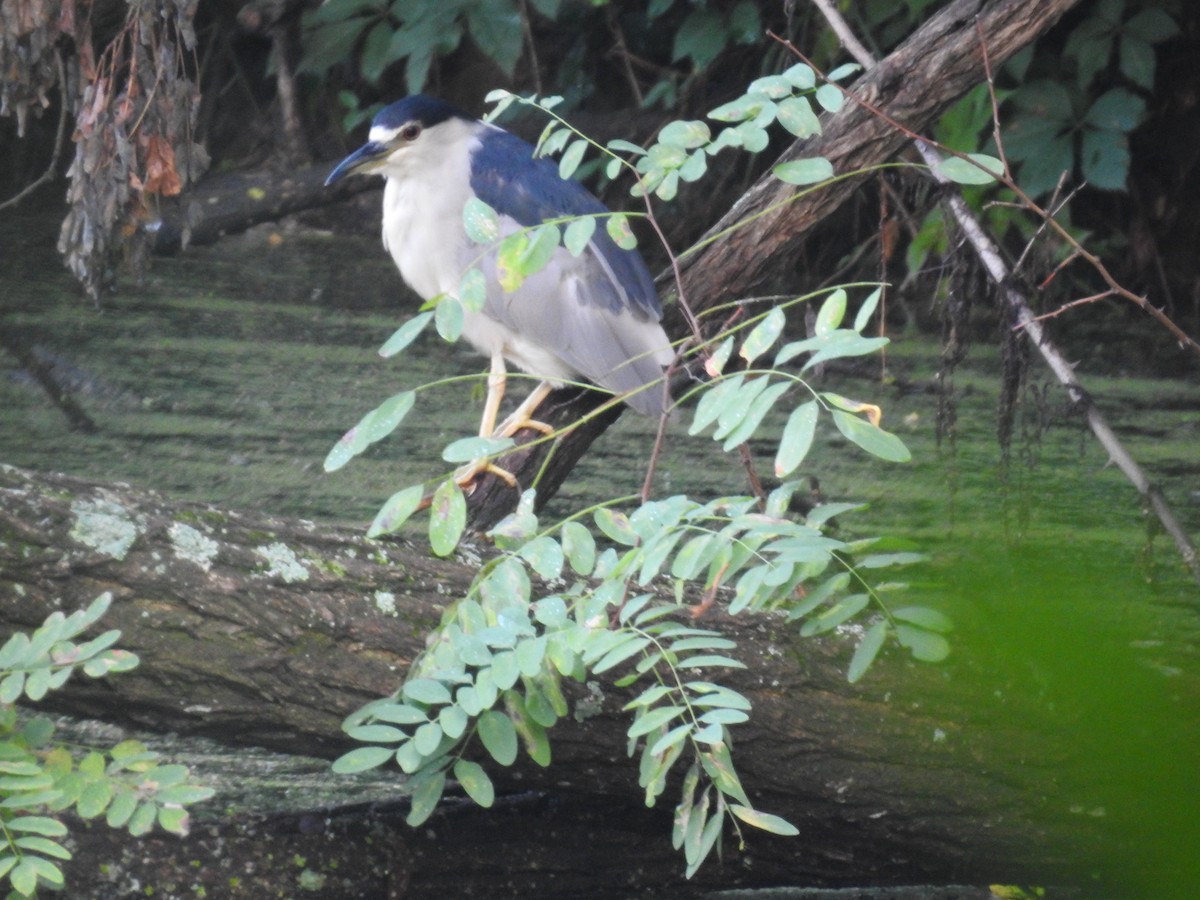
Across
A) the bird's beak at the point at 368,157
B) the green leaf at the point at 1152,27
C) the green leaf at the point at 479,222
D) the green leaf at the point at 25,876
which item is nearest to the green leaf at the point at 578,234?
the green leaf at the point at 479,222

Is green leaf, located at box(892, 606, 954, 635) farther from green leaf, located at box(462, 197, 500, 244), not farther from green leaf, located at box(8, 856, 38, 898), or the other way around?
green leaf, located at box(8, 856, 38, 898)

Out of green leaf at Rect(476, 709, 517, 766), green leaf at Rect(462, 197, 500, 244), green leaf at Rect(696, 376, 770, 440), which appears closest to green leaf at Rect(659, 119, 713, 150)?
green leaf at Rect(462, 197, 500, 244)

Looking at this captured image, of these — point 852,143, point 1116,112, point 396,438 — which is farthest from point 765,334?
point 1116,112

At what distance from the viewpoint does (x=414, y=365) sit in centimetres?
402

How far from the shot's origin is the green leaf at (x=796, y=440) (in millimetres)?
1032

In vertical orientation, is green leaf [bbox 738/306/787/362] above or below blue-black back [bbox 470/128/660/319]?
above

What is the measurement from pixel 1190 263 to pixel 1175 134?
0.41 meters

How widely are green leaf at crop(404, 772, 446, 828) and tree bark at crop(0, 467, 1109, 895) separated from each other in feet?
0.53

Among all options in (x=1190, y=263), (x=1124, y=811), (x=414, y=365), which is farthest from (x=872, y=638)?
(x=1190, y=263)

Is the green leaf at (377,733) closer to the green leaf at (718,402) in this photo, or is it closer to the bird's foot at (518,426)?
the green leaf at (718,402)

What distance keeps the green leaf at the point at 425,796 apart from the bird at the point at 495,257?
2.89 feet

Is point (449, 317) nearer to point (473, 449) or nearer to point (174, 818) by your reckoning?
point (473, 449)

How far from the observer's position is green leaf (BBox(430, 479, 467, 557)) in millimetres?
1200

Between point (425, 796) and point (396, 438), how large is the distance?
7.05 ft
